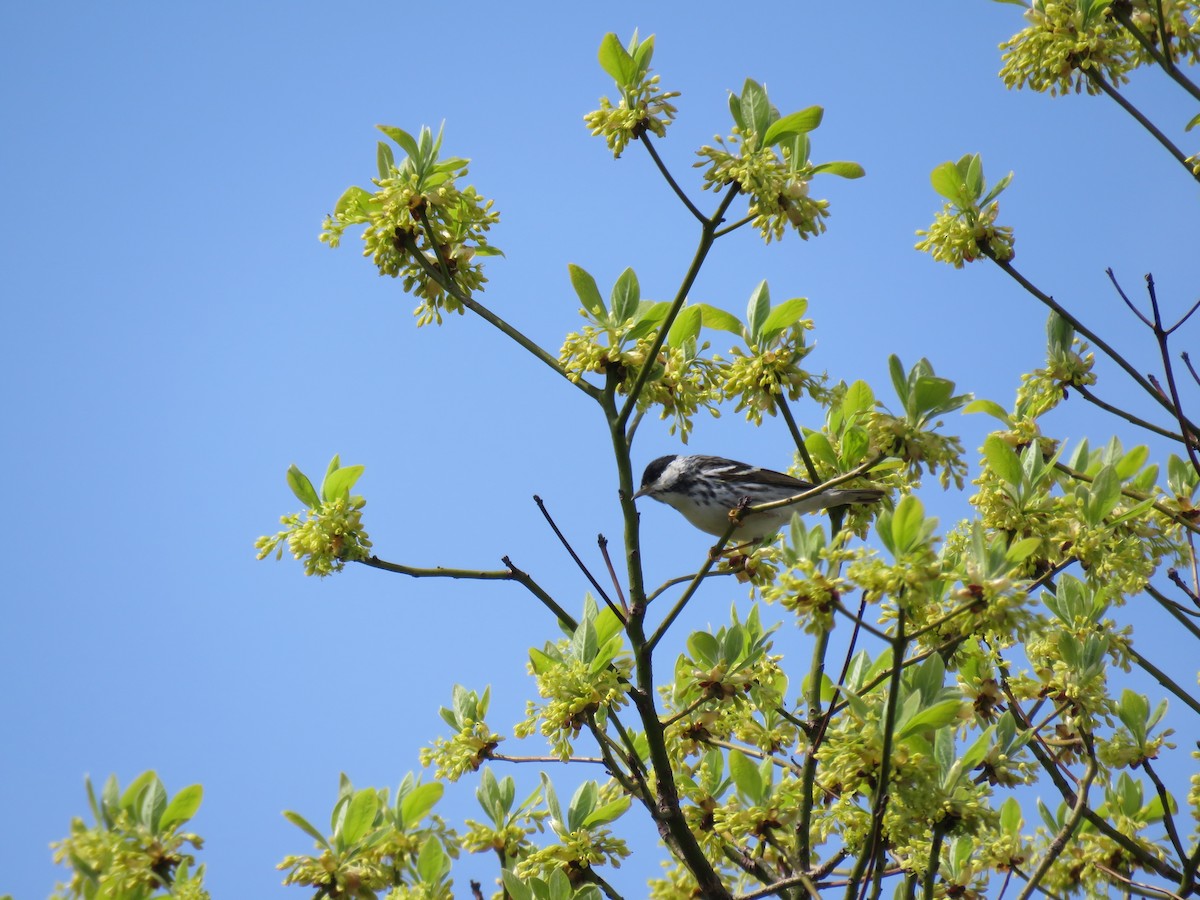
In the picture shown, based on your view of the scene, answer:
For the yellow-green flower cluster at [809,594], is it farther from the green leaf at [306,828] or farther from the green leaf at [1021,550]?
the green leaf at [306,828]

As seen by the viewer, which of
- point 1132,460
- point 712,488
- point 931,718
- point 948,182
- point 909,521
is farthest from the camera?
point 712,488

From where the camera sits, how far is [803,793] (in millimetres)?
→ 4051

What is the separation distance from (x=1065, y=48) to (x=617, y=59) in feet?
7.37

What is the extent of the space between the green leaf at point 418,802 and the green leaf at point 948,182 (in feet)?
10.2

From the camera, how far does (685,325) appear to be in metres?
4.18

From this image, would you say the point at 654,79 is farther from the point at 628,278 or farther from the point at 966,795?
the point at 966,795

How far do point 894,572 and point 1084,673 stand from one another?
1805mm

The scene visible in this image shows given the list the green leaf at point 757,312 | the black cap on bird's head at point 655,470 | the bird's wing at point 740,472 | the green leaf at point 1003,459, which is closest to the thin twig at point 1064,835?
the green leaf at point 1003,459

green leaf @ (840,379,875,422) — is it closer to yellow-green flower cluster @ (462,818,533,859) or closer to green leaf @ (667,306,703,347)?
green leaf @ (667,306,703,347)

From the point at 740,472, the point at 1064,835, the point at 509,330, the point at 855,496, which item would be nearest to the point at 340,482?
the point at 509,330

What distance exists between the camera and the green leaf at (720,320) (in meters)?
4.43

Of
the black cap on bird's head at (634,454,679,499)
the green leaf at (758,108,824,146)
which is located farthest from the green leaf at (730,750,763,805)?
the black cap on bird's head at (634,454,679,499)

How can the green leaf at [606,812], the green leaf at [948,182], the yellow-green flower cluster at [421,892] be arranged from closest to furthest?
1. the yellow-green flower cluster at [421,892]
2. the green leaf at [606,812]
3. the green leaf at [948,182]

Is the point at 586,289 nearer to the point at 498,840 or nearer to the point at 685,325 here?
the point at 685,325
